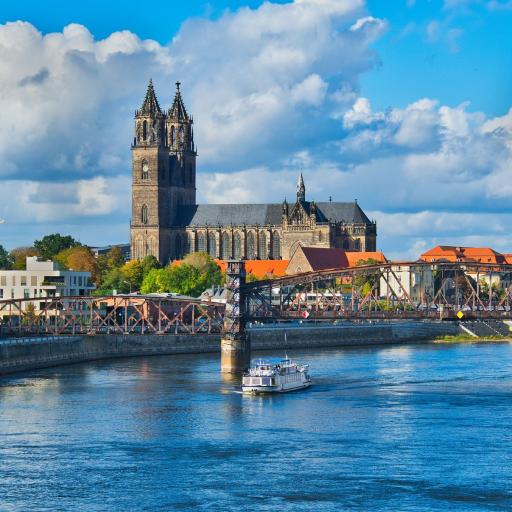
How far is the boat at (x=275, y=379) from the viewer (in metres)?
103

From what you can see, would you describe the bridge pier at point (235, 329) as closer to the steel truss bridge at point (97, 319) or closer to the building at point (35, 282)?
the steel truss bridge at point (97, 319)

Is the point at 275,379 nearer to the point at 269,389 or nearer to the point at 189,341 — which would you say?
the point at 269,389

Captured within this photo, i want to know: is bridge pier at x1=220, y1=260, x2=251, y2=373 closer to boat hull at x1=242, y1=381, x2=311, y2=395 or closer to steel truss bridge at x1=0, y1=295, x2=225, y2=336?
steel truss bridge at x1=0, y1=295, x2=225, y2=336

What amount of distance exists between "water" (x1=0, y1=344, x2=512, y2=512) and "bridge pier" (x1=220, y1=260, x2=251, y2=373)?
4109 millimetres

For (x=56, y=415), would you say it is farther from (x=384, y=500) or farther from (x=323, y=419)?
(x=384, y=500)

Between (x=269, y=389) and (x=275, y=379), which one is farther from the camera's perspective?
(x=275, y=379)

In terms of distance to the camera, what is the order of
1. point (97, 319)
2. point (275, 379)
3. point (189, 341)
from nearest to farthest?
point (275, 379) < point (97, 319) < point (189, 341)

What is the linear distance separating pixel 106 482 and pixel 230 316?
5320 centimetres

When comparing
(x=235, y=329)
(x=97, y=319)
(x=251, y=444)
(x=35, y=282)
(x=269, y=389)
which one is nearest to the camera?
(x=251, y=444)

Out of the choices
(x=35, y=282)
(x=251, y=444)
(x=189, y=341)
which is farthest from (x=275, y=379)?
(x=35, y=282)

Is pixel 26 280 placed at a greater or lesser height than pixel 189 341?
greater

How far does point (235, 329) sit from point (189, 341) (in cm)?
2594

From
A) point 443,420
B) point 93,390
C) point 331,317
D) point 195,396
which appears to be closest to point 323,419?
Result: point 443,420

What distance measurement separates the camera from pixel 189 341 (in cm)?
14600
